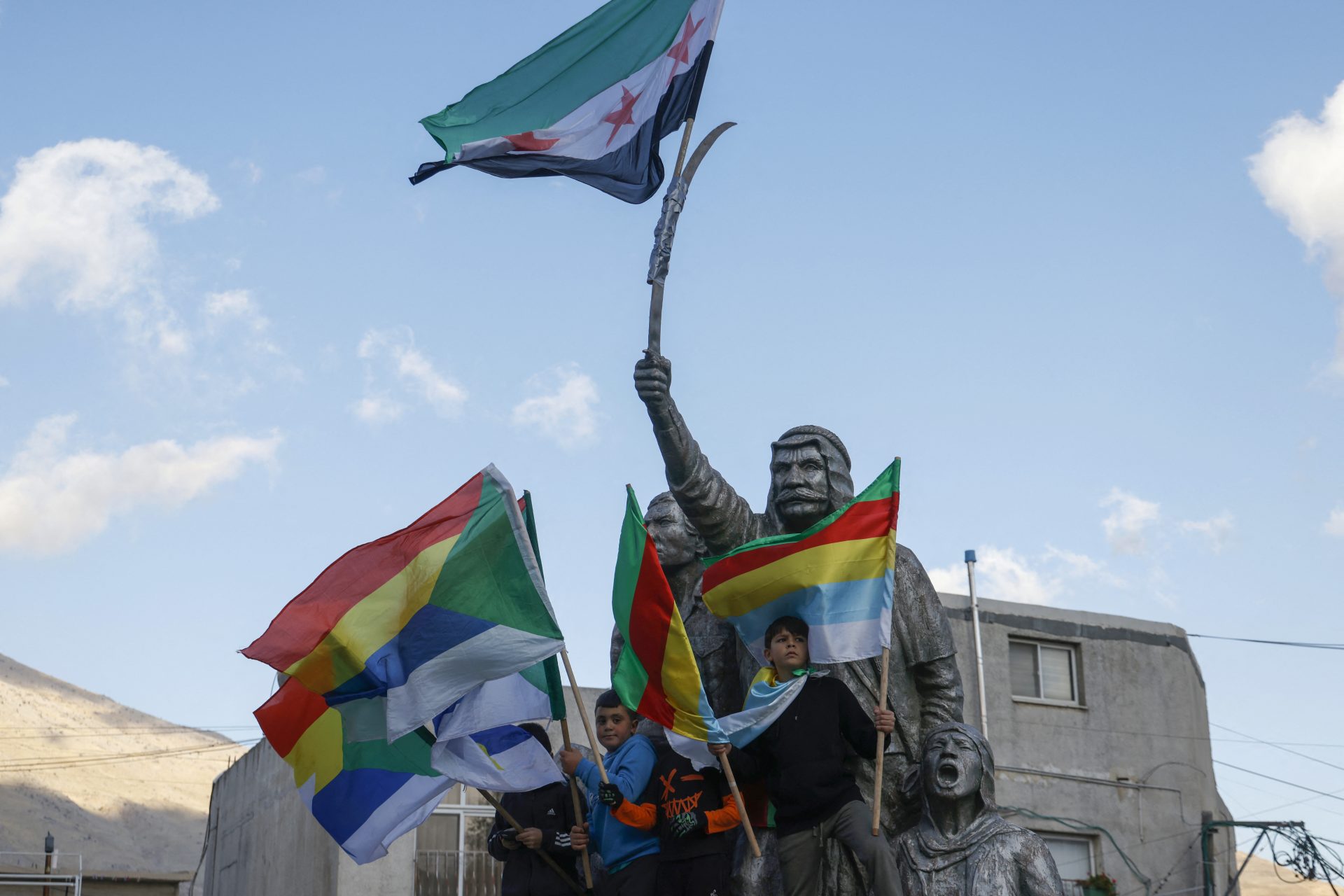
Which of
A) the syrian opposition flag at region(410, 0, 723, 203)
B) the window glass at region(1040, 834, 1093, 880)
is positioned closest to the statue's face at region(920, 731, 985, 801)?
the syrian opposition flag at region(410, 0, 723, 203)

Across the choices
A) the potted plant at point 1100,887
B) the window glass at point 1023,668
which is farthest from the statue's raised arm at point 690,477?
the window glass at point 1023,668

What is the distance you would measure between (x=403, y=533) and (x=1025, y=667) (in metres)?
27.9

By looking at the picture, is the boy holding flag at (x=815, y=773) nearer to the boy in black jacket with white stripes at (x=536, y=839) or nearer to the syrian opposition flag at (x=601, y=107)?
the boy in black jacket with white stripes at (x=536, y=839)

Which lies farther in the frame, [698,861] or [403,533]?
[403,533]

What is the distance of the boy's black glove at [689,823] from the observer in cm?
896

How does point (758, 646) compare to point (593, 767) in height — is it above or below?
above

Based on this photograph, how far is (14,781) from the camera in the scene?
3307 inches

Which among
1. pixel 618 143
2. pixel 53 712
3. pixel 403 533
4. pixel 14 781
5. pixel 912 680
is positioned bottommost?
pixel 912 680

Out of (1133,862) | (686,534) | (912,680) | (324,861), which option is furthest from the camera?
(1133,862)

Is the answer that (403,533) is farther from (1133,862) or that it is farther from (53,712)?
(53,712)

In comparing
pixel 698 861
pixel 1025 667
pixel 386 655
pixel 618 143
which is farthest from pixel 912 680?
pixel 1025 667

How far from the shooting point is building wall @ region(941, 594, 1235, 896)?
3478 centimetres

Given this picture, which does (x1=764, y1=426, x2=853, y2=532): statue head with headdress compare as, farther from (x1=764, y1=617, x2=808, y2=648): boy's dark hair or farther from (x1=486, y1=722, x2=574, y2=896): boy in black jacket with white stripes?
(x1=486, y1=722, x2=574, y2=896): boy in black jacket with white stripes

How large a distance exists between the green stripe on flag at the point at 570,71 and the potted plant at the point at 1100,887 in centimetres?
2475
